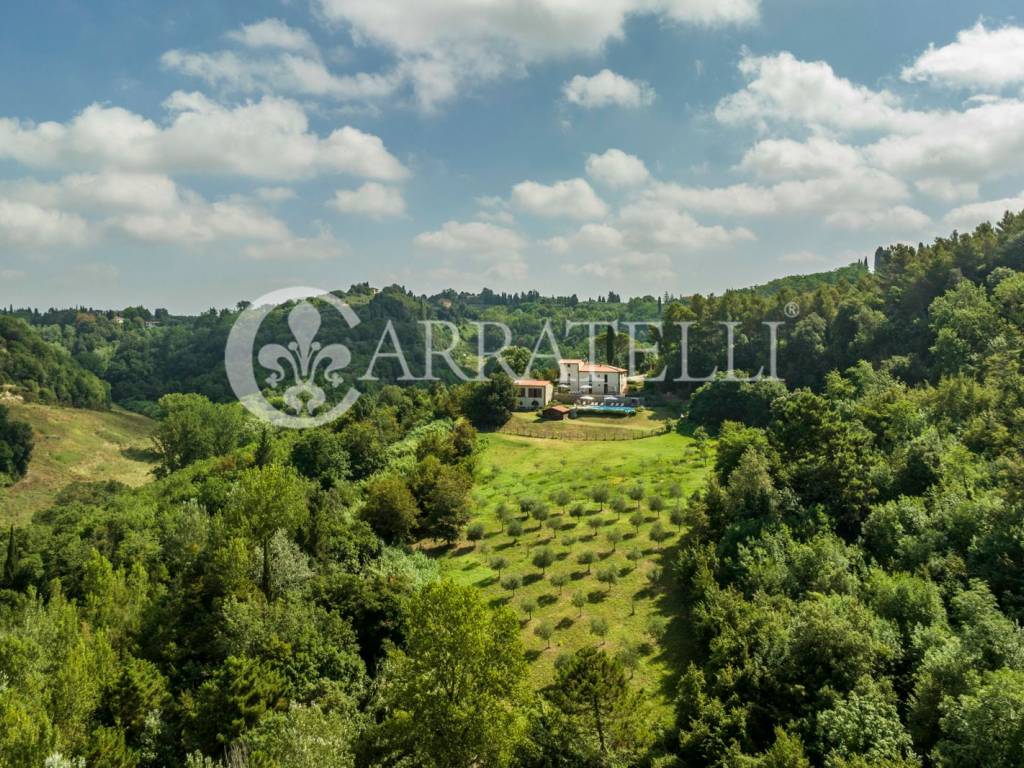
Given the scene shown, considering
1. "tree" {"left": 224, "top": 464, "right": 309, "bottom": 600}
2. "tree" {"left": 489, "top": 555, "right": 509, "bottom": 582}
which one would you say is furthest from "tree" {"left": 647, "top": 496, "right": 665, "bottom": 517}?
"tree" {"left": 224, "top": 464, "right": 309, "bottom": 600}

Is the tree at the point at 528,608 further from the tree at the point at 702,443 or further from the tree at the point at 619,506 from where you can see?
the tree at the point at 702,443

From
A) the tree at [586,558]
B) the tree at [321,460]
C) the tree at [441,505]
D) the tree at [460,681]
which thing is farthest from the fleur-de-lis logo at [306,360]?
the tree at [460,681]

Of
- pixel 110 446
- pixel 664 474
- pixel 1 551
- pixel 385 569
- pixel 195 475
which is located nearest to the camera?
pixel 385 569

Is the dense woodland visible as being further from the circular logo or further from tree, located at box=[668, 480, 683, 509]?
the circular logo

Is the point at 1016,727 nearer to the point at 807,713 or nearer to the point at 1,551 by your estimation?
the point at 807,713

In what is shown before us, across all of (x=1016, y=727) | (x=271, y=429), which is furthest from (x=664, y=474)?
(x=271, y=429)

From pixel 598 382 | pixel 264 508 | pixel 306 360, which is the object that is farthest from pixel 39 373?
pixel 264 508
